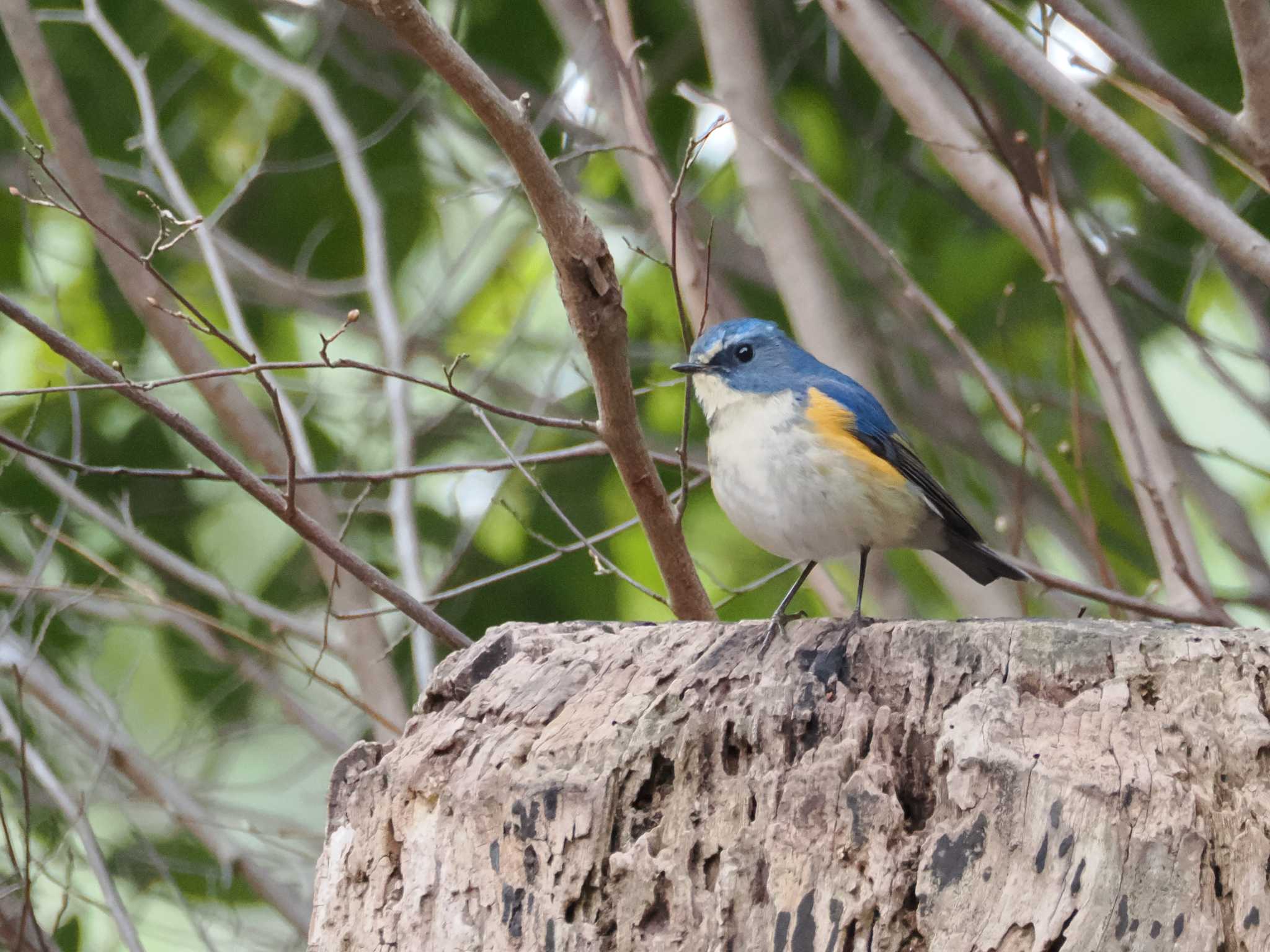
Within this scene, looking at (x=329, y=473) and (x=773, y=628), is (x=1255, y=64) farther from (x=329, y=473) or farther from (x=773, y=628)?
(x=329, y=473)

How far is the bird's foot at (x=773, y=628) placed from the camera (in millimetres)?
2422

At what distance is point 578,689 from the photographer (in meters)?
2.49

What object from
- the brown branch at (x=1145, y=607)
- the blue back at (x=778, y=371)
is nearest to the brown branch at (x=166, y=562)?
the blue back at (x=778, y=371)

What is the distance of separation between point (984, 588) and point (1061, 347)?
1743 millimetres

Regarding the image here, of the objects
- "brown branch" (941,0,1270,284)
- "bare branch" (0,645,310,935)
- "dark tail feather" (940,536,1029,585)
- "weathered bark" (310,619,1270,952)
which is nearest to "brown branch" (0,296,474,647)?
"weathered bark" (310,619,1270,952)

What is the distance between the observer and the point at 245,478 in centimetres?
274

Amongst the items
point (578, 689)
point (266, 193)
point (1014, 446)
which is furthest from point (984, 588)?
point (266, 193)

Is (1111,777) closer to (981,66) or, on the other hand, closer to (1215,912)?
(1215,912)

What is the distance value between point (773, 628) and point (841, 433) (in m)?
0.91

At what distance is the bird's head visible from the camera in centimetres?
346

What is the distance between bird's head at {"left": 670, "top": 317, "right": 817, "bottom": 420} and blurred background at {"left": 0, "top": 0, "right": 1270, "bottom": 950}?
48 cm

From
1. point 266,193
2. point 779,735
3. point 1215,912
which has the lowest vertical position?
point 1215,912

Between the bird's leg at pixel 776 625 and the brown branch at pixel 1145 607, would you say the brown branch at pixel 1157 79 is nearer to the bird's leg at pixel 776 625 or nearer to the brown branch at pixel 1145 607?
the brown branch at pixel 1145 607

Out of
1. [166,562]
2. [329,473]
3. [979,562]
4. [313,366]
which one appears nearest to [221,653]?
[166,562]
